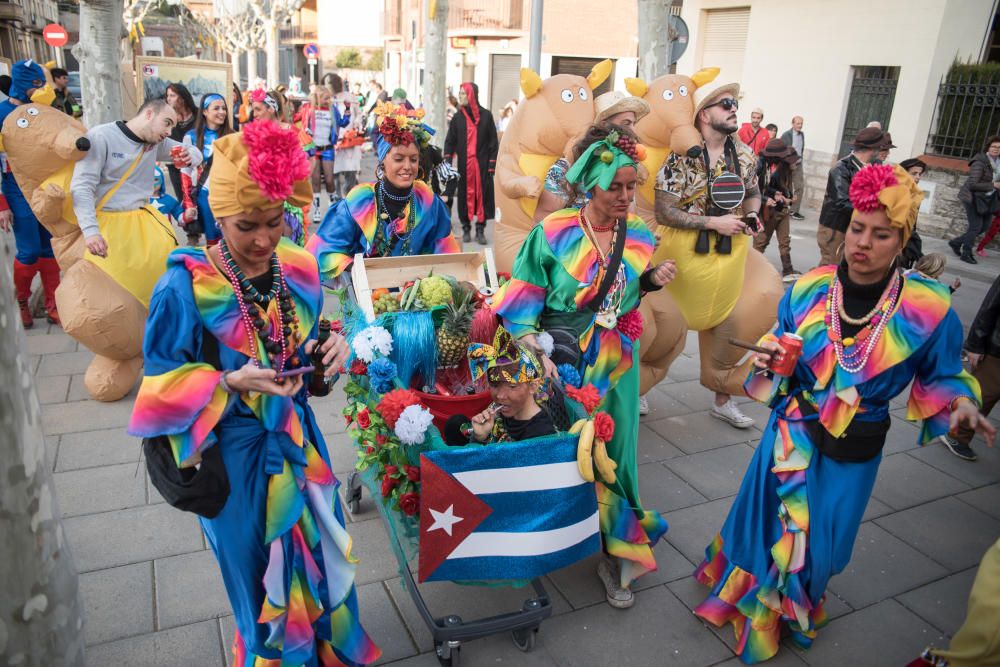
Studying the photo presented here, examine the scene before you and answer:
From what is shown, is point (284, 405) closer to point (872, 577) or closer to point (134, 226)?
point (872, 577)

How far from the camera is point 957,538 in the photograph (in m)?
4.03

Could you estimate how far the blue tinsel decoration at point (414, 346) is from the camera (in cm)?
352

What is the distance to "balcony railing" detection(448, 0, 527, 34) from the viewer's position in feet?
100

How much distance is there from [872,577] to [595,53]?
2699cm

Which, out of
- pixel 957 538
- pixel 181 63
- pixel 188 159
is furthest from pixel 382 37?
pixel 957 538

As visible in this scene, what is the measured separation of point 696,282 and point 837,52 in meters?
11.3

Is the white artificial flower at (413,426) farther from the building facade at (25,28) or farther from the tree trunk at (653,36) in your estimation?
the building facade at (25,28)

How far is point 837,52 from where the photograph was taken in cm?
1362

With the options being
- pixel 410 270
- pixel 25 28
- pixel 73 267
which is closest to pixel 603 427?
pixel 410 270

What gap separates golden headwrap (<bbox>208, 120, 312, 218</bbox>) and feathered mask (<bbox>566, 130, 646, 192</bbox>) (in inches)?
56.4

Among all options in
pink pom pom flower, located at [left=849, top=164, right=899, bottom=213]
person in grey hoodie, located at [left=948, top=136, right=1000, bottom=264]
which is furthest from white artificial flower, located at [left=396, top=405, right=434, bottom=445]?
person in grey hoodie, located at [left=948, top=136, right=1000, bottom=264]

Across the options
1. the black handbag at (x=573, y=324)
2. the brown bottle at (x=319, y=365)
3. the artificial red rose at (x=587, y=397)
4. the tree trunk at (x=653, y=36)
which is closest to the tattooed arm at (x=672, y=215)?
the black handbag at (x=573, y=324)

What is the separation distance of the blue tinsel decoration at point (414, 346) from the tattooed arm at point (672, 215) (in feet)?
6.03

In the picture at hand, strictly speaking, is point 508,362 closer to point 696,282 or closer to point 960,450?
point 696,282
